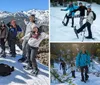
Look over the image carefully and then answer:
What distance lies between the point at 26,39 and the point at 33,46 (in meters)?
0.08

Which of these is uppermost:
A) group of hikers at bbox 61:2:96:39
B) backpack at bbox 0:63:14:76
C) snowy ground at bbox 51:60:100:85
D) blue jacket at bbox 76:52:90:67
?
group of hikers at bbox 61:2:96:39

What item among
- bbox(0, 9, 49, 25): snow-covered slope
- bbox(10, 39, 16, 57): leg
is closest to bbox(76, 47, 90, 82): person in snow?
bbox(0, 9, 49, 25): snow-covered slope

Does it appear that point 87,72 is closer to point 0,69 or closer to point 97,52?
point 97,52

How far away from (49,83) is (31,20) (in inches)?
21.7

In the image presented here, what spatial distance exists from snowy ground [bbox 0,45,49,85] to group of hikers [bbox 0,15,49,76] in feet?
0.11

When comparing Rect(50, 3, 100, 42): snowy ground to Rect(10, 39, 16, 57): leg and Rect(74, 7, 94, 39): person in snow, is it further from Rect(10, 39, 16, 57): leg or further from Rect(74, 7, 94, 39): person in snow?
Rect(10, 39, 16, 57): leg

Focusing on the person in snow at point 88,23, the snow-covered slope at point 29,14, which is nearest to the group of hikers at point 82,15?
the person in snow at point 88,23

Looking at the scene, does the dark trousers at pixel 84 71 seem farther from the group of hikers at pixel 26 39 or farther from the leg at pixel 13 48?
the leg at pixel 13 48

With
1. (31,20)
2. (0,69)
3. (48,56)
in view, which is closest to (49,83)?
(48,56)

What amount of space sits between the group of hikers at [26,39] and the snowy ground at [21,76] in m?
0.03

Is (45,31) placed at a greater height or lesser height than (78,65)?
greater

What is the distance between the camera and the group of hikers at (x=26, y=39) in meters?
2.10

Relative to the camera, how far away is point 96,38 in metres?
2.17

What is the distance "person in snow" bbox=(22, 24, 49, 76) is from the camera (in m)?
2.10
